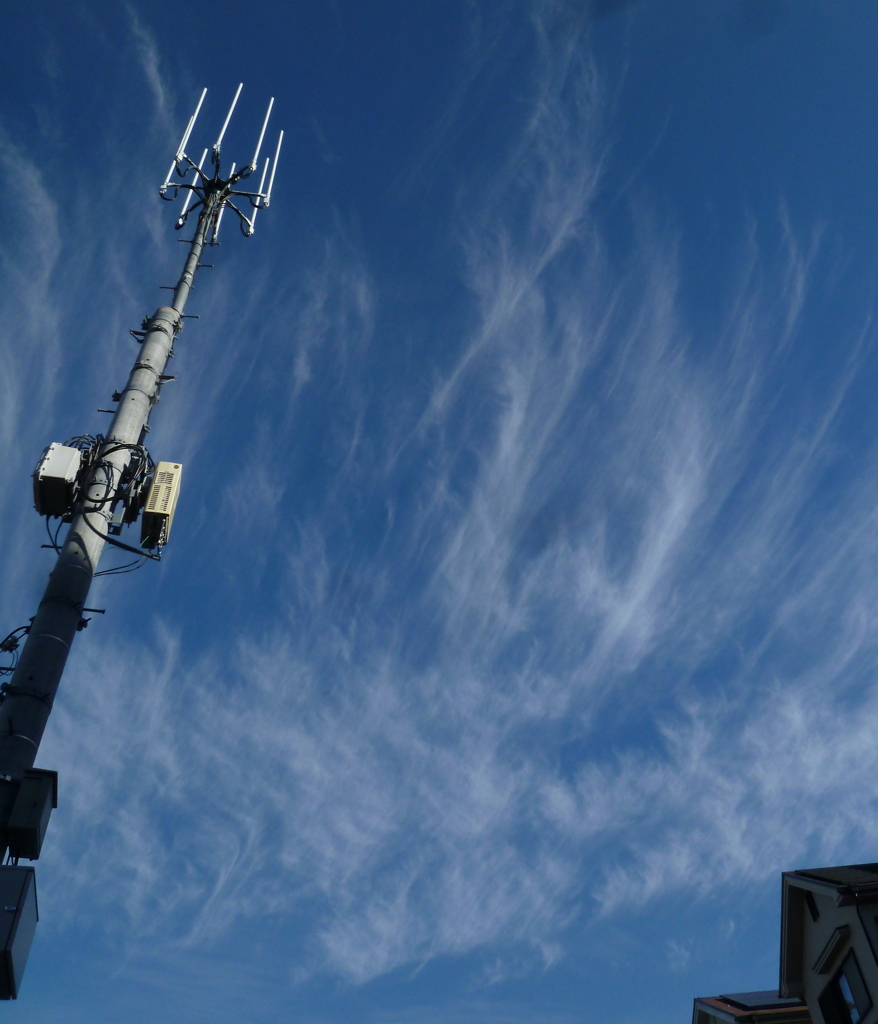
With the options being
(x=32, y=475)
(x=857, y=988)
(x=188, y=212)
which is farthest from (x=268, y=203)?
(x=857, y=988)

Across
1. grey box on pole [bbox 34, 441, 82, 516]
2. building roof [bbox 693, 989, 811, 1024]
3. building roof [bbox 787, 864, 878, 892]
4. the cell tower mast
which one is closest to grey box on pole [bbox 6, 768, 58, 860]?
the cell tower mast

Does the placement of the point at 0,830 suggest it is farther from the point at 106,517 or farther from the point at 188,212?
the point at 188,212

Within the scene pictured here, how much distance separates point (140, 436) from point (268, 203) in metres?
9.59

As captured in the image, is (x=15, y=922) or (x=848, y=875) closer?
(x=15, y=922)

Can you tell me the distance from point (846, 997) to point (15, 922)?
68.6ft

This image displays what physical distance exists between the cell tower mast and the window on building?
772 inches

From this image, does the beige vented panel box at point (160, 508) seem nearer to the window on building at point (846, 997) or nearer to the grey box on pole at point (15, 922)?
the grey box on pole at point (15, 922)

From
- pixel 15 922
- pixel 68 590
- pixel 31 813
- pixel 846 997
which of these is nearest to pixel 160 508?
pixel 68 590

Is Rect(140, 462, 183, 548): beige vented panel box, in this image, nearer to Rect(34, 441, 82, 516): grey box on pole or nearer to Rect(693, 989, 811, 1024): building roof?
Rect(34, 441, 82, 516): grey box on pole

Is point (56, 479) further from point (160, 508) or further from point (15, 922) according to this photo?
point (15, 922)

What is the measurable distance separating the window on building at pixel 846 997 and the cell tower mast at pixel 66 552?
1960cm

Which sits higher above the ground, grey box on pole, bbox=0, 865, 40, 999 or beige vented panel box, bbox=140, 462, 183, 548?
beige vented panel box, bbox=140, 462, 183, 548

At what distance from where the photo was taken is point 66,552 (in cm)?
1141

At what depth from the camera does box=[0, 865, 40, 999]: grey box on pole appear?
319 inches
